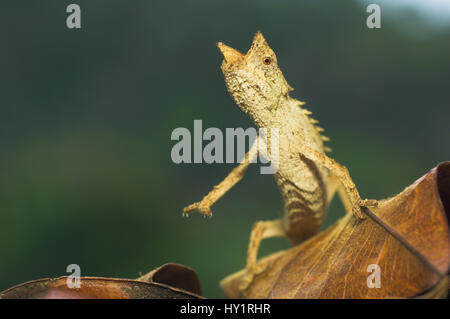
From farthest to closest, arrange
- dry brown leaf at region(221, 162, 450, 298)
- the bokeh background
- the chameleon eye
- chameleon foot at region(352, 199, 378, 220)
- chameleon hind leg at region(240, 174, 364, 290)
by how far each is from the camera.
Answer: the bokeh background, chameleon hind leg at region(240, 174, 364, 290), the chameleon eye, chameleon foot at region(352, 199, 378, 220), dry brown leaf at region(221, 162, 450, 298)

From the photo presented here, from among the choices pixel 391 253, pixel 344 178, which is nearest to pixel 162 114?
pixel 344 178

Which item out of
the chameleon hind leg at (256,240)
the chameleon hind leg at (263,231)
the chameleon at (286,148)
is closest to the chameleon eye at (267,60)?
the chameleon at (286,148)

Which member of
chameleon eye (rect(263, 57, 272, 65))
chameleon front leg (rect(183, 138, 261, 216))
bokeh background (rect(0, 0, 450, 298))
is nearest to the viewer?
chameleon eye (rect(263, 57, 272, 65))

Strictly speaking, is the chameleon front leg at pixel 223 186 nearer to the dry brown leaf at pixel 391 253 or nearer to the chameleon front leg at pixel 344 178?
the chameleon front leg at pixel 344 178

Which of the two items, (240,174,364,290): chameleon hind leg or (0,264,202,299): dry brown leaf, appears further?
(240,174,364,290): chameleon hind leg

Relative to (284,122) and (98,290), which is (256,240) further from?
(98,290)

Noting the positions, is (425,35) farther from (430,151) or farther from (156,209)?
(156,209)

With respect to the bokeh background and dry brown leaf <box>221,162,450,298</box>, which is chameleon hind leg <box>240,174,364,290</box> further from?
the bokeh background

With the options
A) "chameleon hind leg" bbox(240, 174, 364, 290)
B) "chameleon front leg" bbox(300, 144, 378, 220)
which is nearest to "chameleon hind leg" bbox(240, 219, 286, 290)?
"chameleon hind leg" bbox(240, 174, 364, 290)
